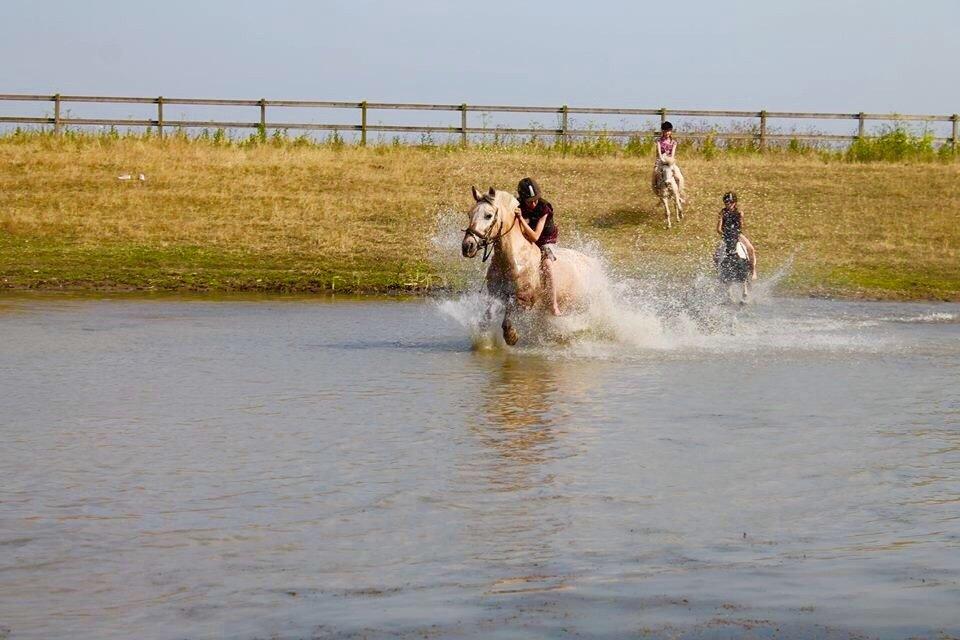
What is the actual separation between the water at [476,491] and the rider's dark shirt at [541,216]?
1.18 m

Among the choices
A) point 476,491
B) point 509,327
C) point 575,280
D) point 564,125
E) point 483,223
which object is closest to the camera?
point 476,491

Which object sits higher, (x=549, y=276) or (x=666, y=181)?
(x=666, y=181)

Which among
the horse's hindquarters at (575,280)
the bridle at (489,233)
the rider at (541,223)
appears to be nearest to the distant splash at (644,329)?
the horse's hindquarters at (575,280)

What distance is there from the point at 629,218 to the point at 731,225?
1141cm

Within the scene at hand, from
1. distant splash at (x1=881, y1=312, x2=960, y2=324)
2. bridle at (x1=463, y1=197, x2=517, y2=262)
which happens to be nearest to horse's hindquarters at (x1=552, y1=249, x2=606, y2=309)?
bridle at (x1=463, y1=197, x2=517, y2=262)

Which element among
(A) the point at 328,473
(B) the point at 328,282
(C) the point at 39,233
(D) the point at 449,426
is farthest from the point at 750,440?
(C) the point at 39,233

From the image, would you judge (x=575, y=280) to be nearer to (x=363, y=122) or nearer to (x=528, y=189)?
(x=528, y=189)

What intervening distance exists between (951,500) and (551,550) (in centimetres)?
266

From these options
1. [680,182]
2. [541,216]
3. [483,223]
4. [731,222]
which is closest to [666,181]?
[680,182]

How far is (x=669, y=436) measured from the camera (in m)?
10.9

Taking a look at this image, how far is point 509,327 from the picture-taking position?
647 inches

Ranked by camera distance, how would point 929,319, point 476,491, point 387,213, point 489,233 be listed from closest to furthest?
point 476,491
point 489,233
point 929,319
point 387,213

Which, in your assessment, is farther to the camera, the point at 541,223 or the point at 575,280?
the point at 575,280

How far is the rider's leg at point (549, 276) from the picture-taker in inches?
655
